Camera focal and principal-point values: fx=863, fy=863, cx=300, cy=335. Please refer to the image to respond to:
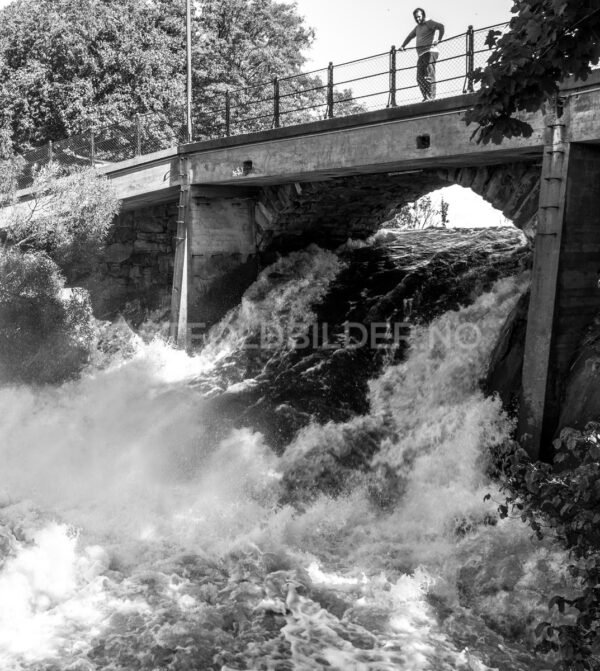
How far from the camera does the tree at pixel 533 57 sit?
5.44m

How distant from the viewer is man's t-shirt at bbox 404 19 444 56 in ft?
46.2

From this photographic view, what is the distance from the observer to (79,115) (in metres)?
27.9

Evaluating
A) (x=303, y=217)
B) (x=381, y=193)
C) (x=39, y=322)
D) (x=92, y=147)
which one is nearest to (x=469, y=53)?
(x=381, y=193)

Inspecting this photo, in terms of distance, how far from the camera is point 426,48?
14070 mm

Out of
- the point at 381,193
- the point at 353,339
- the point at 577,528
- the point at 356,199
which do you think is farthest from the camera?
the point at 356,199

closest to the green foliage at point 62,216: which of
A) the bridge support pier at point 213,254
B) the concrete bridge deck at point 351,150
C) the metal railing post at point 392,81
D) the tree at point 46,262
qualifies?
the tree at point 46,262

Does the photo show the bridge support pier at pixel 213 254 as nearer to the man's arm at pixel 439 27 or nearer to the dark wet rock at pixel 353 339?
the dark wet rock at pixel 353 339

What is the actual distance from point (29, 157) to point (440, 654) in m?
19.4

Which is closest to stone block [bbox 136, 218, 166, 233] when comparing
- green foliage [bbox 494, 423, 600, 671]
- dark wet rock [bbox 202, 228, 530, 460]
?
dark wet rock [bbox 202, 228, 530, 460]

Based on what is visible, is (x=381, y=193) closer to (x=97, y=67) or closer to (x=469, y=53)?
(x=469, y=53)

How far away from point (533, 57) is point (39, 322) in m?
15.5

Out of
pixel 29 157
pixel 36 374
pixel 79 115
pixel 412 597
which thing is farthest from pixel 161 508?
pixel 79 115

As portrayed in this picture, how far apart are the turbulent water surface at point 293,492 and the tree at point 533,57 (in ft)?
18.5

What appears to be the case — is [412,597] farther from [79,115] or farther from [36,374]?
[79,115]
